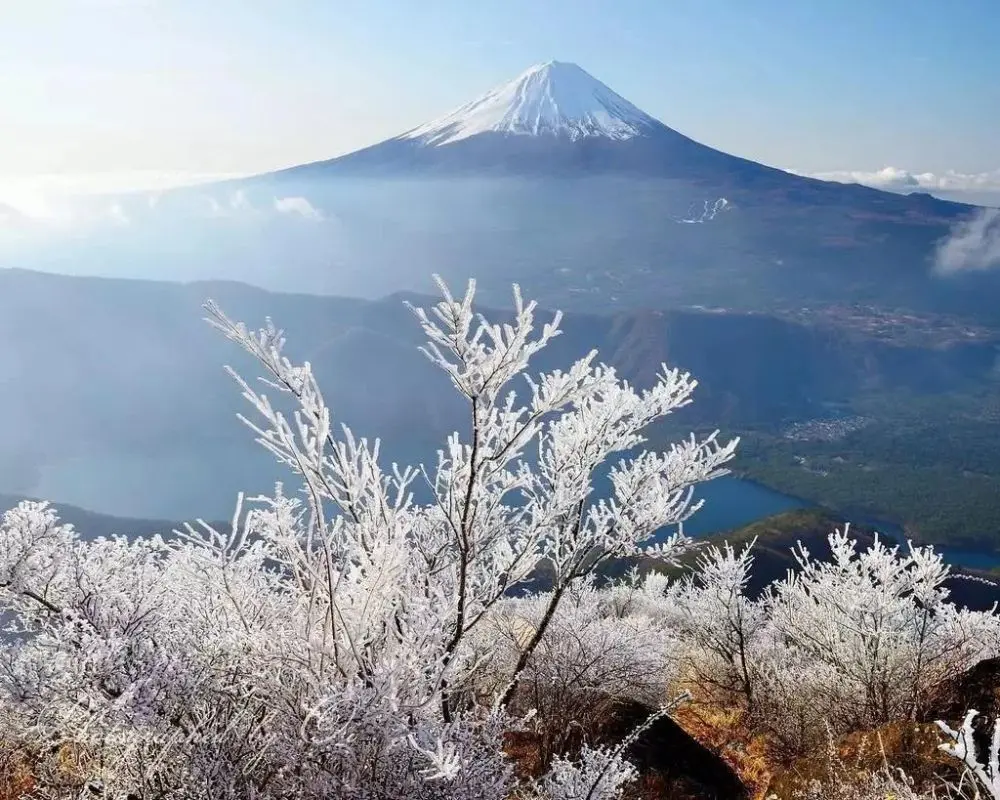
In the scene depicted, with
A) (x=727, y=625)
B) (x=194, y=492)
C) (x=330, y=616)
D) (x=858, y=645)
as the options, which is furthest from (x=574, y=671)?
(x=194, y=492)

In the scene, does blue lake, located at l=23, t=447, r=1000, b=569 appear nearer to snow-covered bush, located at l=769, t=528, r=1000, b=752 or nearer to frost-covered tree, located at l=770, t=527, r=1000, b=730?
snow-covered bush, located at l=769, t=528, r=1000, b=752

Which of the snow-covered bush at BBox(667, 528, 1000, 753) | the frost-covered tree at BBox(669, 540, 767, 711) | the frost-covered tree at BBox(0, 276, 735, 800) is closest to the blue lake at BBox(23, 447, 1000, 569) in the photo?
the frost-covered tree at BBox(669, 540, 767, 711)

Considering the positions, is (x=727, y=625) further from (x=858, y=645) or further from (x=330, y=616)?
(x=330, y=616)

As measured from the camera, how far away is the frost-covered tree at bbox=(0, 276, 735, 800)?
381 cm

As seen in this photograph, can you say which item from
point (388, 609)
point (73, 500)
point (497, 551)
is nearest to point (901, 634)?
point (497, 551)

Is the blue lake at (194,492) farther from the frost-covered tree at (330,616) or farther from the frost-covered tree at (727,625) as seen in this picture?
the frost-covered tree at (330,616)

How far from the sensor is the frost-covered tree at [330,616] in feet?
12.5

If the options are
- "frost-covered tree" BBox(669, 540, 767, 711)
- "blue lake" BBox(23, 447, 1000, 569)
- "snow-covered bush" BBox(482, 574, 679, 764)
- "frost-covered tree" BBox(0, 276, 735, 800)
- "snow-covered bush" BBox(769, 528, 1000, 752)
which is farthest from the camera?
"blue lake" BBox(23, 447, 1000, 569)

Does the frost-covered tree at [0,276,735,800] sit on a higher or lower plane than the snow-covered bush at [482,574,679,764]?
higher

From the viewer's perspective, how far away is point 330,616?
4.16 m

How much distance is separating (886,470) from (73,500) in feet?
677

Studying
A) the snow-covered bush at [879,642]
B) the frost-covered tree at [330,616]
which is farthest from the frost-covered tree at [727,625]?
the frost-covered tree at [330,616]

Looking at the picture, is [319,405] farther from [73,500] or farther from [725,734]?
[73,500]

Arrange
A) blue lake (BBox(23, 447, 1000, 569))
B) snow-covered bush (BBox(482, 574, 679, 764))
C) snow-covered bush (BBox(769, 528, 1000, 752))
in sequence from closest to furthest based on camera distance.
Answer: snow-covered bush (BBox(482, 574, 679, 764)), snow-covered bush (BBox(769, 528, 1000, 752)), blue lake (BBox(23, 447, 1000, 569))
